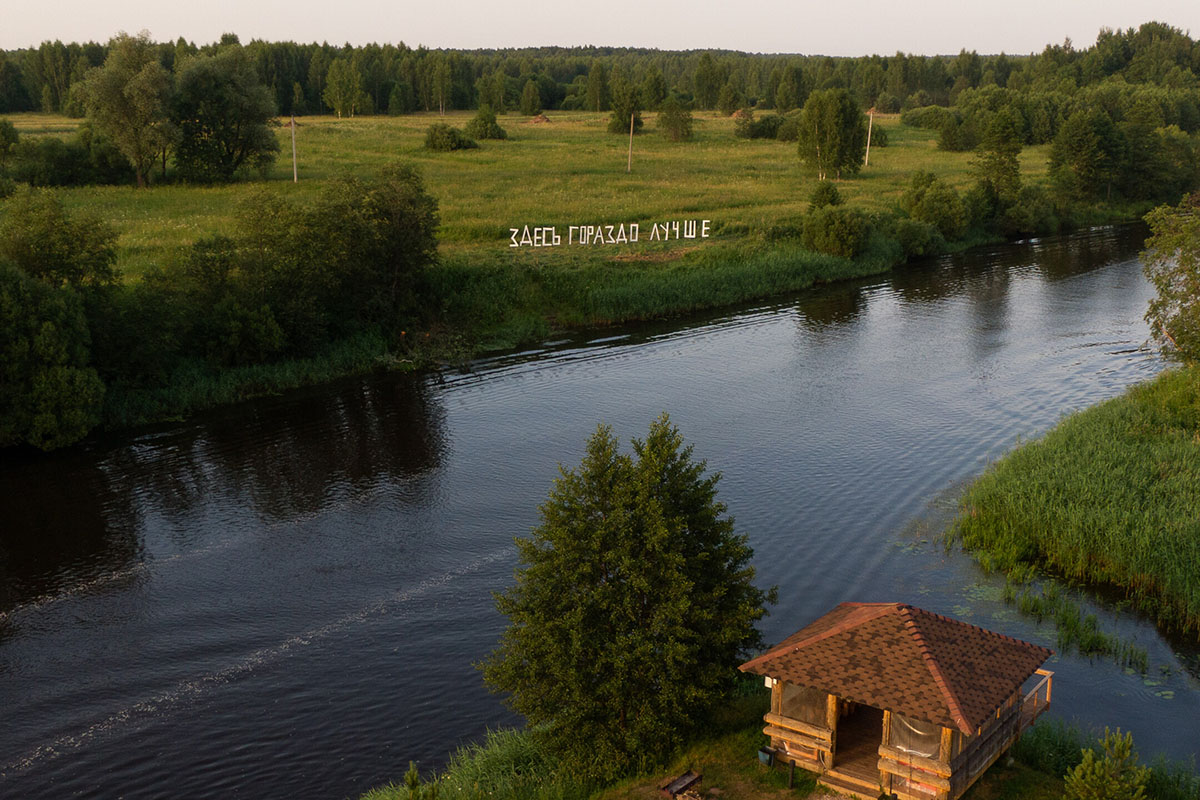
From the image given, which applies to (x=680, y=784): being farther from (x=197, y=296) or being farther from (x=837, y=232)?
(x=837, y=232)

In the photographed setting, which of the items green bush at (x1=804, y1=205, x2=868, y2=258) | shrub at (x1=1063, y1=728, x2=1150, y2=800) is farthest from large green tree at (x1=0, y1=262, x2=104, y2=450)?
green bush at (x1=804, y1=205, x2=868, y2=258)

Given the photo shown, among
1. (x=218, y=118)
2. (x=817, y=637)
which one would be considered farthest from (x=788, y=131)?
(x=817, y=637)

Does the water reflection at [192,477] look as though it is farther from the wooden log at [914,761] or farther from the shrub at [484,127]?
the shrub at [484,127]

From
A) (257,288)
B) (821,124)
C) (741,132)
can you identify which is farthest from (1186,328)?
(741,132)

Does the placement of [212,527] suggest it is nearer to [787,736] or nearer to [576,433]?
[576,433]

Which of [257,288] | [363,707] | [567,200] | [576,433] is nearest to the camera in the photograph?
[363,707]

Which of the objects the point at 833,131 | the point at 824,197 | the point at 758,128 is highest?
the point at 758,128

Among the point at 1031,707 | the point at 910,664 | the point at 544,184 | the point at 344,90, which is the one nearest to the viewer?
the point at 910,664
